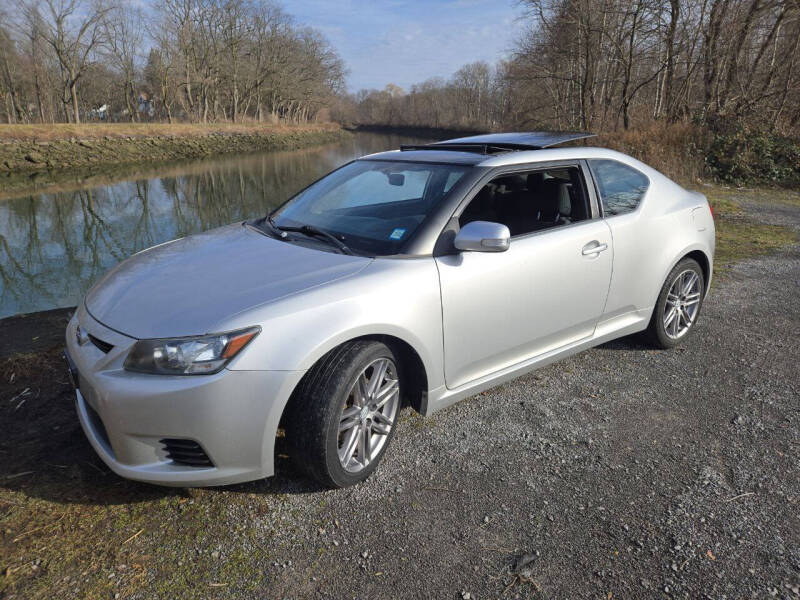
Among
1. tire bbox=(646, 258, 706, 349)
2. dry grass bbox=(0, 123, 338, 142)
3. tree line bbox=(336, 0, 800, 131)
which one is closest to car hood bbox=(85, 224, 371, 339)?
tire bbox=(646, 258, 706, 349)

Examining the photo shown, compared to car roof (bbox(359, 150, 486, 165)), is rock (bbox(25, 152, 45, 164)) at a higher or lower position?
lower

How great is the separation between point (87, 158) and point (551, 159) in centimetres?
3500

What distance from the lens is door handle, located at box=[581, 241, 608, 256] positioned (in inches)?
143

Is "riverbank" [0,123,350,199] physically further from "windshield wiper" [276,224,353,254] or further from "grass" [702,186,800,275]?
"grass" [702,186,800,275]

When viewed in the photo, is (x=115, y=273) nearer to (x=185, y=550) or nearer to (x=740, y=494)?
(x=185, y=550)

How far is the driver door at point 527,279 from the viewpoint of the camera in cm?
307

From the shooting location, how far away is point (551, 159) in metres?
3.71

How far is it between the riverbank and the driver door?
21124mm

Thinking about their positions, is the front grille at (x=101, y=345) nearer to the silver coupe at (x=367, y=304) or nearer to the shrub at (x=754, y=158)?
the silver coupe at (x=367, y=304)

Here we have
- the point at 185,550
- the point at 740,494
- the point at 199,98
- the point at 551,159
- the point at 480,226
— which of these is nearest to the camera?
the point at 185,550

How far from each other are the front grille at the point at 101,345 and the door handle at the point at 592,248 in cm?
275

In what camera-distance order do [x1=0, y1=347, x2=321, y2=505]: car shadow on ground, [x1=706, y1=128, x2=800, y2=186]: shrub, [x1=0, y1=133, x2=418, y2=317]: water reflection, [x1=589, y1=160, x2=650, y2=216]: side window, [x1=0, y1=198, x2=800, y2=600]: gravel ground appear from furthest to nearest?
1. [x1=706, y1=128, x2=800, y2=186]: shrub
2. [x1=0, y1=133, x2=418, y2=317]: water reflection
3. [x1=589, y1=160, x2=650, y2=216]: side window
4. [x1=0, y1=347, x2=321, y2=505]: car shadow on ground
5. [x1=0, y1=198, x2=800, y2=600]: gravel ground

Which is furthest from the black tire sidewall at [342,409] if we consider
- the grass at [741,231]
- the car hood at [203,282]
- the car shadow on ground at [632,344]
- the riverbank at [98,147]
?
the riverbank at [98,147]

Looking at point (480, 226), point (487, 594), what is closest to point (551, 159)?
point (480, 226)
